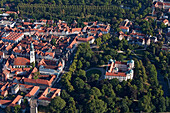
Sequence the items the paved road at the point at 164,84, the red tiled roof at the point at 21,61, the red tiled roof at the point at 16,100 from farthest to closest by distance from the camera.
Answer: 1. the red tiled roof at the point at 21,61
2. the paved road at the point at 164,84
3. the red tiled roof at the point at 16,100

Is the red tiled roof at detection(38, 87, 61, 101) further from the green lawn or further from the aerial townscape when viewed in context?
the green lawn

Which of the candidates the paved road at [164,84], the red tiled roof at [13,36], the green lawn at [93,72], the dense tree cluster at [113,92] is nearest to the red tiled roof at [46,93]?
the dense tree cluster at [113,92]

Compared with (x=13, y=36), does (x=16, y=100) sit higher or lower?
lower

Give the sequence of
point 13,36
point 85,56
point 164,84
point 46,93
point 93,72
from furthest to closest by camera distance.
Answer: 1. point 13,36
2. point 85,56
3. point 93,72
4. point 164,84
5. point 46,93

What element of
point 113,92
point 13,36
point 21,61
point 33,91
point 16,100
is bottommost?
point 16,100

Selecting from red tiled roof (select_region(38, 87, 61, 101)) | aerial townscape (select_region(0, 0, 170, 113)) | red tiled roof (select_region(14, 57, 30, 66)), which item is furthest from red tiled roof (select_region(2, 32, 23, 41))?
red tiled roof (select_region(38, 87, 61, 101))

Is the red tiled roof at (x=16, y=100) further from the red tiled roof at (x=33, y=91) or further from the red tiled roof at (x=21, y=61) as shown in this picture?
the red tiled roof at (x=21, y=61)

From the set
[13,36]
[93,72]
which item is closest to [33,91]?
[93,72]

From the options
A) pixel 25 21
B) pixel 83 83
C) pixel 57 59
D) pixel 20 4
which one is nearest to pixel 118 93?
pixel 83 83

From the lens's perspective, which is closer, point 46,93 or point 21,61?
point 46,93

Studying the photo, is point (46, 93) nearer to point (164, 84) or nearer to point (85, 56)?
point (85, 56)
